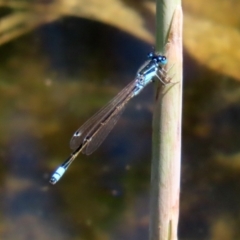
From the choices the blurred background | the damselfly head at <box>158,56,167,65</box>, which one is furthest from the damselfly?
the damselfly head at <box>158,56,167,65</box>

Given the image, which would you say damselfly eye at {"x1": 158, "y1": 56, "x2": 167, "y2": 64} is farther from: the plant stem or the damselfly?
the damselfly

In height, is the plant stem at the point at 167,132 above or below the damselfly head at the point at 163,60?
below

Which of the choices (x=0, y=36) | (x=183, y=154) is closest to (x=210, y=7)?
(x=183, y=154)

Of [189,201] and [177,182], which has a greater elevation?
[189,201]

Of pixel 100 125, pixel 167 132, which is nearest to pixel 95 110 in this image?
pixel 100 125

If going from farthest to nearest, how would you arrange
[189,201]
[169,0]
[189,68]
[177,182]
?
1. [189,68]
2. [189,201]
3. [177,182]
4. [169,0]

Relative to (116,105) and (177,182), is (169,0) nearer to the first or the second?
(177,182)

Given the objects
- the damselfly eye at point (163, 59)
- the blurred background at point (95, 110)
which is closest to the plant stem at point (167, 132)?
the damselfly eye at point (163, 59)

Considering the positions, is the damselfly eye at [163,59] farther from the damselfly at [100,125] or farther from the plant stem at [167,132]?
the damselfly at [100,125]
